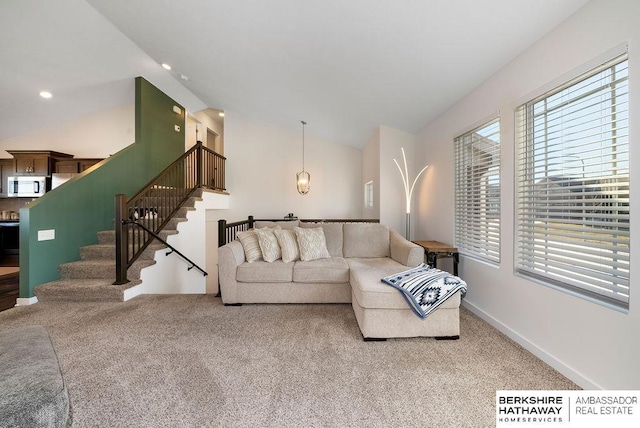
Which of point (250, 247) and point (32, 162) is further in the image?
point (32, 162)

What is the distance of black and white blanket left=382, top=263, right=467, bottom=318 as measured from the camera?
2078 mm

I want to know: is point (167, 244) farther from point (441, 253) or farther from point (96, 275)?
point (441, 253)

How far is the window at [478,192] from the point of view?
253 cm

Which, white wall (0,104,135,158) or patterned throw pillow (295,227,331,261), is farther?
white wall (0,104,135,158)

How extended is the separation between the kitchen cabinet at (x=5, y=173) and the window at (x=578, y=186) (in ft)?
29.2

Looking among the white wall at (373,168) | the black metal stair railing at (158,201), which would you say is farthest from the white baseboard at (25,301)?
the white wall at (373,168)

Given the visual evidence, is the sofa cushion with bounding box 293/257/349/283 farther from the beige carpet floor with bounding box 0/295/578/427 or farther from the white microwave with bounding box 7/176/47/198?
the white microwave with bounding box 7/176/47/198

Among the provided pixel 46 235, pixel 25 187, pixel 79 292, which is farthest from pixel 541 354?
pixel 25 187

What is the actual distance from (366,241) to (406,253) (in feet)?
2.39

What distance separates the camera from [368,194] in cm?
597

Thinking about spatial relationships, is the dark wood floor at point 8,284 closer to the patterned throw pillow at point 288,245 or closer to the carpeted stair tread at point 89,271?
the carpeted stair tread at point 89,271

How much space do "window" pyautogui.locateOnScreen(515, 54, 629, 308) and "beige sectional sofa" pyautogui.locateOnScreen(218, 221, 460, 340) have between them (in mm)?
769

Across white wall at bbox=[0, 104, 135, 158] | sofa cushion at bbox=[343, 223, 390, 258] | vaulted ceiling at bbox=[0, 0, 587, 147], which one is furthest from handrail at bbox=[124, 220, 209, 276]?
white wall at bbox=[0, 104, 135, 158]

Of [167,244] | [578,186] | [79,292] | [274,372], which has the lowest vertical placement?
[274,372]
